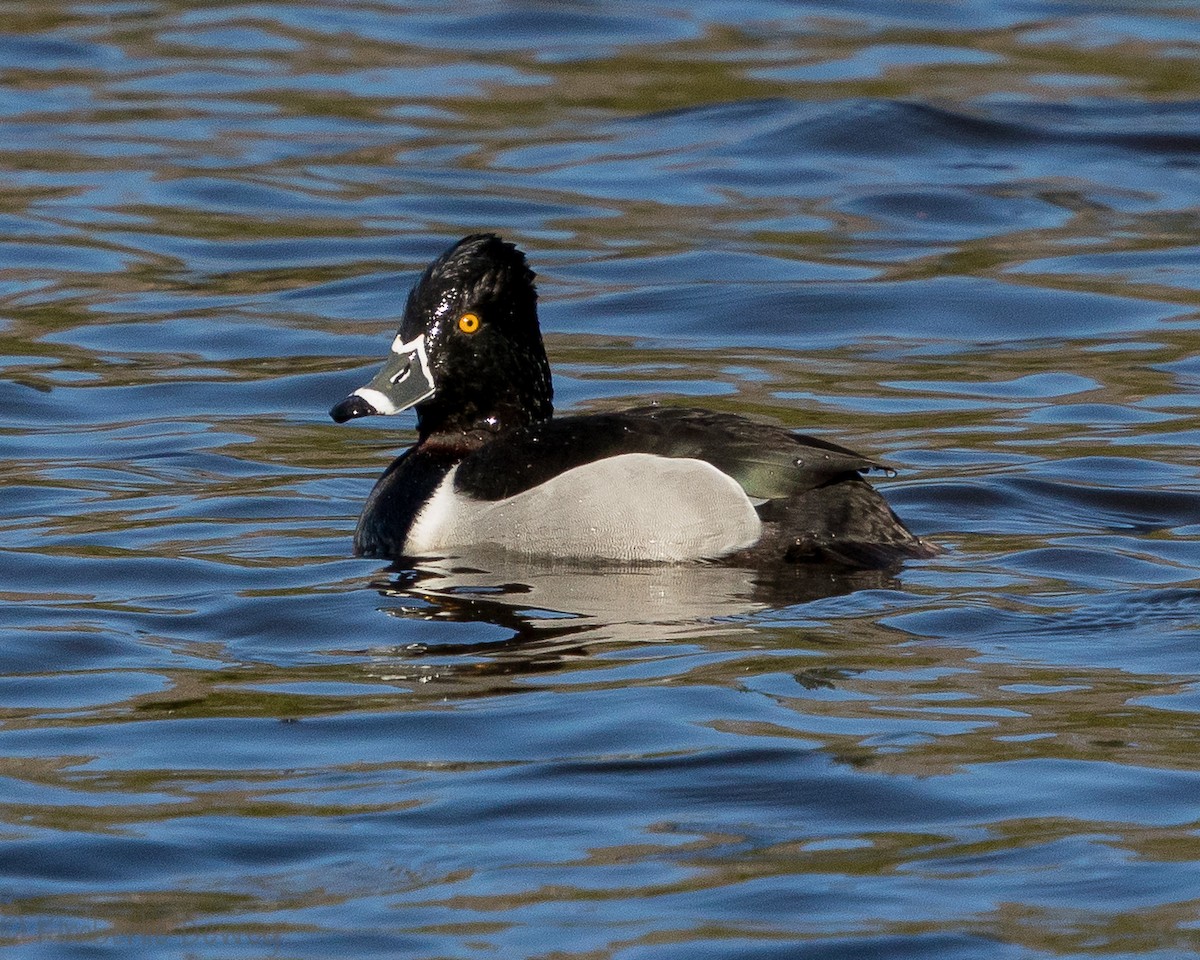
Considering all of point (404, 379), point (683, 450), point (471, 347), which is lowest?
point (683, 450)

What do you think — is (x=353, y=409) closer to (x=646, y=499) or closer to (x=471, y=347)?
(x=471, y=347)

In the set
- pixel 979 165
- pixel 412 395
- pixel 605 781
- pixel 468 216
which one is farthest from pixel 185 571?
pixel 979 165

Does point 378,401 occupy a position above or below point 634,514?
above

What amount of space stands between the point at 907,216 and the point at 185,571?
8.03m

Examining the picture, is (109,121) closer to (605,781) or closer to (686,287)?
(686,287)

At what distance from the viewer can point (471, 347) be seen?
8.93m

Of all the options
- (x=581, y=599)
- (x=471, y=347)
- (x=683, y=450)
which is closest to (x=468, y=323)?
(x=471, y=347)

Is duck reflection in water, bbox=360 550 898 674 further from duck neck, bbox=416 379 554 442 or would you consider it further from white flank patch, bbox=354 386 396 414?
duck neck, bbox=416 379 554 442

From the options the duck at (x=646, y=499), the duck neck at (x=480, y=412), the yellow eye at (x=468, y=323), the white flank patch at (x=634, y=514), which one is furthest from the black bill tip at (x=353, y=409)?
the white flank patch at (x=634, y=514)

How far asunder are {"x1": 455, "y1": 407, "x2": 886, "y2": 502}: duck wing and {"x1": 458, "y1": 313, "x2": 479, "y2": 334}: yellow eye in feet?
2.32

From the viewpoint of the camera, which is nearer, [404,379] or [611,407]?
[404,379]

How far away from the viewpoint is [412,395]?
29.2 ft

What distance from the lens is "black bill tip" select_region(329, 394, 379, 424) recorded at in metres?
8.67

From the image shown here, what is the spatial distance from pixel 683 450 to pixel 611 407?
3056 millimetres
